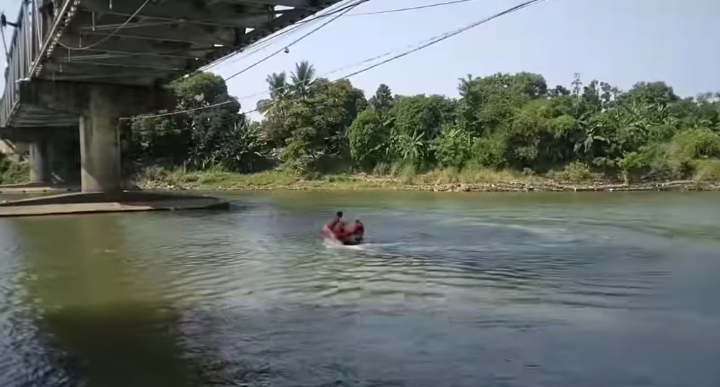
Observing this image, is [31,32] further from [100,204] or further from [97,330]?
[97,330]

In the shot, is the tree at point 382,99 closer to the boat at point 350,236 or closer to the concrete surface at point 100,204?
the concrete surface at point 100,204

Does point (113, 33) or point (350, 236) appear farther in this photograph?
point (113, 33)

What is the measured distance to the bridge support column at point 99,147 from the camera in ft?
118

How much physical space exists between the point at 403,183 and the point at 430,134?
7.08 meters

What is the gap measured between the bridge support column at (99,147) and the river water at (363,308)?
11.3 metres

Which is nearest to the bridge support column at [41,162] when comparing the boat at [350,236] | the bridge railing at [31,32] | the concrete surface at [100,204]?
the bridge railing at [31,32]

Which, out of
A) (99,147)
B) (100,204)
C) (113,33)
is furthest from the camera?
(99,147)

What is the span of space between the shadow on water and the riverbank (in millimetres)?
41795

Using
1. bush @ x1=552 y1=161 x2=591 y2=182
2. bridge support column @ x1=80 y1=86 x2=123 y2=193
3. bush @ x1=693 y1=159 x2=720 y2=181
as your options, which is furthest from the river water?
bush @ x1=693 y1=159 x2=720 y2=181

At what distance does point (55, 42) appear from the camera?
80.2ft

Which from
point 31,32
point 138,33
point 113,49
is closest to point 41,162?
point 31,32

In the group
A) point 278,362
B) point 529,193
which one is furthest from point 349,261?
point 529,193

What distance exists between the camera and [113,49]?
26.7m

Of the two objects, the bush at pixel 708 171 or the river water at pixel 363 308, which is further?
the bush at pixel 708 171
